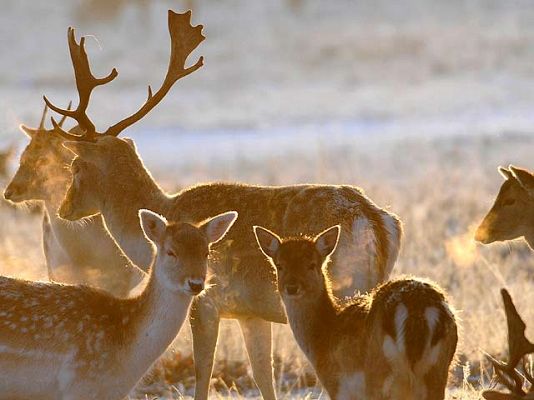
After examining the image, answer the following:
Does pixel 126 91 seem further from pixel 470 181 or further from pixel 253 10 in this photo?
pixel 470 181

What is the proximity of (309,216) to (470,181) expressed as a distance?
12171 mm

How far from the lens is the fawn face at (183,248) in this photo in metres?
8.88

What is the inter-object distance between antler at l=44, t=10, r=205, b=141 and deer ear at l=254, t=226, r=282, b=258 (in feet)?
6.78

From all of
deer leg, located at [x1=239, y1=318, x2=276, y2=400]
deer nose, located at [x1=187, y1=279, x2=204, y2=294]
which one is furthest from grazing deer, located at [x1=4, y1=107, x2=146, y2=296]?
deer nose, located at [x1=187, y1=279, x2=204, y2=294]

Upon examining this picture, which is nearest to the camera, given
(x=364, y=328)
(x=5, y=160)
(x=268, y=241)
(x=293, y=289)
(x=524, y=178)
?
(x=364, y=328)

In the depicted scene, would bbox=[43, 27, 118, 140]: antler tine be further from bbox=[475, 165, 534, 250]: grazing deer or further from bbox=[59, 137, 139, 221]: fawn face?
bbox=[475, 165, 534, 250]: grazing deer

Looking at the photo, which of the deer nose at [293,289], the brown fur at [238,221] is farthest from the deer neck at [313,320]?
the brown fur at [238,221]

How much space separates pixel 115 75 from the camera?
35.9ft

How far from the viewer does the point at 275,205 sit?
33.6 ft

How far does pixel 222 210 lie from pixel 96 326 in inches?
69.7

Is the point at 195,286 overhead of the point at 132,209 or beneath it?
beneath

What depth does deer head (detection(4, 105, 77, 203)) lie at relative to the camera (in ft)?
38.9

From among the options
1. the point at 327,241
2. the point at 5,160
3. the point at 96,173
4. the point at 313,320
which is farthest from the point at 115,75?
the point at 5,160

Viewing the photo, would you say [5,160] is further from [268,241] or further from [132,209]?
[268,241]
